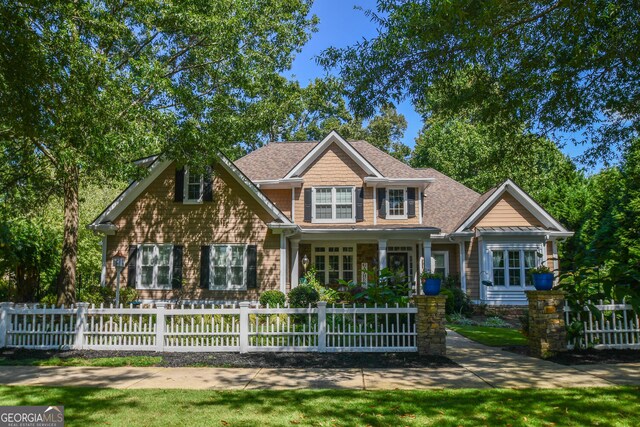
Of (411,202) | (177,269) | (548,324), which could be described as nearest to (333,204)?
(411,202)

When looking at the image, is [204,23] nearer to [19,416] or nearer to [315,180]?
A: [315,180]

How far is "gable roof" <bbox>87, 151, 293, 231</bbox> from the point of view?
16.9m

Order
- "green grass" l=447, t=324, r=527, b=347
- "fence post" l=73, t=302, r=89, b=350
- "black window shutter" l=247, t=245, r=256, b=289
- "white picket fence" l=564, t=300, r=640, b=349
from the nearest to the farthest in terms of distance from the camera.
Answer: "white picket fence" l=564, t=300, r=640, b=349 < "fence post" l=73, t=302, r=89, b=350 < "green grass" l=447, t=324, r=527, b=347 < "black window shutter" l=247, t=245, r=256, b=289

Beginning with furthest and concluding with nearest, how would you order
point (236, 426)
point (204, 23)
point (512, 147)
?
point (204, 23) < point (512, 147) < point (236, 426)

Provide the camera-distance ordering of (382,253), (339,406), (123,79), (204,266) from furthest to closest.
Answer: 1. (382,253)
2. (204,266)
3. (123,79)
4. (339,406)

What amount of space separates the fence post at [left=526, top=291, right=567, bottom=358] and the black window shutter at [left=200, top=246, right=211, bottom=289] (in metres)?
11.4

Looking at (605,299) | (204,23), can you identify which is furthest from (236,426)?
(204,23)

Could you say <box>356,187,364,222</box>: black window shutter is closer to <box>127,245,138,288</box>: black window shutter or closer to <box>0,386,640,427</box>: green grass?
<box>127,245,138,288</box>: black window shutter

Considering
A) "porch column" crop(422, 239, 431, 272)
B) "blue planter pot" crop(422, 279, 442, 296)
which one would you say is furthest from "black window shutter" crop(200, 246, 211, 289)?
"blue planter pot" crop(422, 279, 442, 296)

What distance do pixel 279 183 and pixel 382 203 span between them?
15.2 ft

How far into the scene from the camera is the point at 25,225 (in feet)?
52.0

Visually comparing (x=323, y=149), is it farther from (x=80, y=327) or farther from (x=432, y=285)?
(x=80, y=327)

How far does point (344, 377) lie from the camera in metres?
7.45

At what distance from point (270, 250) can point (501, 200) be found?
33.9 ft
